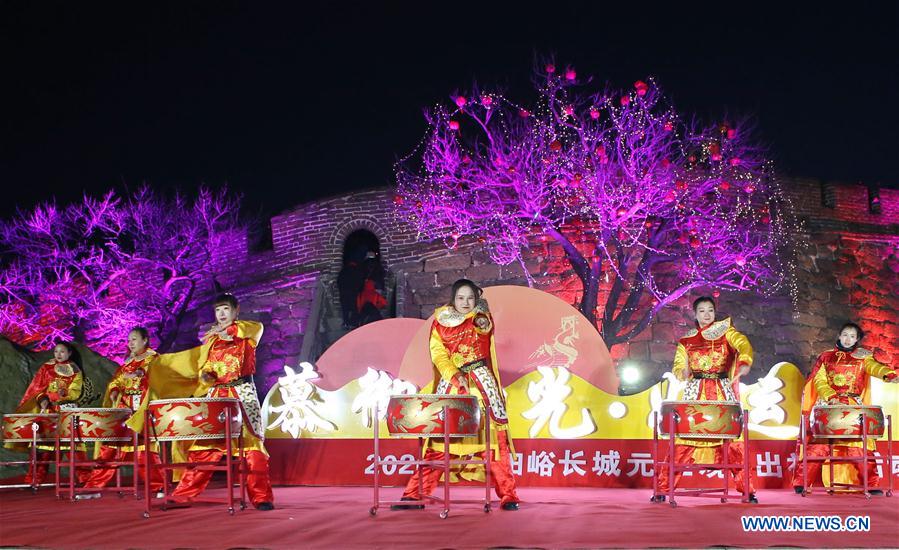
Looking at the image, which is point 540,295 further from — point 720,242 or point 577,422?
point 720,242

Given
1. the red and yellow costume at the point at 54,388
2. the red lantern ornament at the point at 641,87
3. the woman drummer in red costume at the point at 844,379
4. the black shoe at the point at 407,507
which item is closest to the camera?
the black shoe at the point at 407,507

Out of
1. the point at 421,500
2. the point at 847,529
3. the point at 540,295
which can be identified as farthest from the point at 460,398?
the point at 540,295

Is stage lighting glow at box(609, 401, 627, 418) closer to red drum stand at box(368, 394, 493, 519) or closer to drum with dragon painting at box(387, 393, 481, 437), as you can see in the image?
red drum stand at box(368, 394, 493, 519)

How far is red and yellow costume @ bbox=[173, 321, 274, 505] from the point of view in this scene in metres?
5.64

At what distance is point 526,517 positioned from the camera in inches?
191

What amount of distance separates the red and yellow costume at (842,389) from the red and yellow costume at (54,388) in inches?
217

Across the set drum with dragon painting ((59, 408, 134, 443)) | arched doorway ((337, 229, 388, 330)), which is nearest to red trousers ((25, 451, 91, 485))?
drum with dragon painting ((59, 408, 134, 443))

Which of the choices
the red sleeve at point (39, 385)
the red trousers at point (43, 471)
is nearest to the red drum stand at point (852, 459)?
the red trousers at point (43, 471)

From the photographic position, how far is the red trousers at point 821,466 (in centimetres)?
675

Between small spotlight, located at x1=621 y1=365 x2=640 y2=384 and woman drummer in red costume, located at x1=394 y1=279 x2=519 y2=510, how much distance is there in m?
6.52

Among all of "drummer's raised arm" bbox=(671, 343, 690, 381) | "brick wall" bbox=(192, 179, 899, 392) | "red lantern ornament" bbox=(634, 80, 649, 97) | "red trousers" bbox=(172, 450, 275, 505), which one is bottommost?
"red trousers" bbox=(172, 450, 275, 505)

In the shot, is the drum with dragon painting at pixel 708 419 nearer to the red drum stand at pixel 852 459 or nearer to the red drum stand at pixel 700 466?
the red drum stand at pixel 700 466

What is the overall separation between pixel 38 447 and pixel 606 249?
6.97 metres

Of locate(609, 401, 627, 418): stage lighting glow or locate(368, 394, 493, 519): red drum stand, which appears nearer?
locate(368, 394, 493, 519): red drum stand
